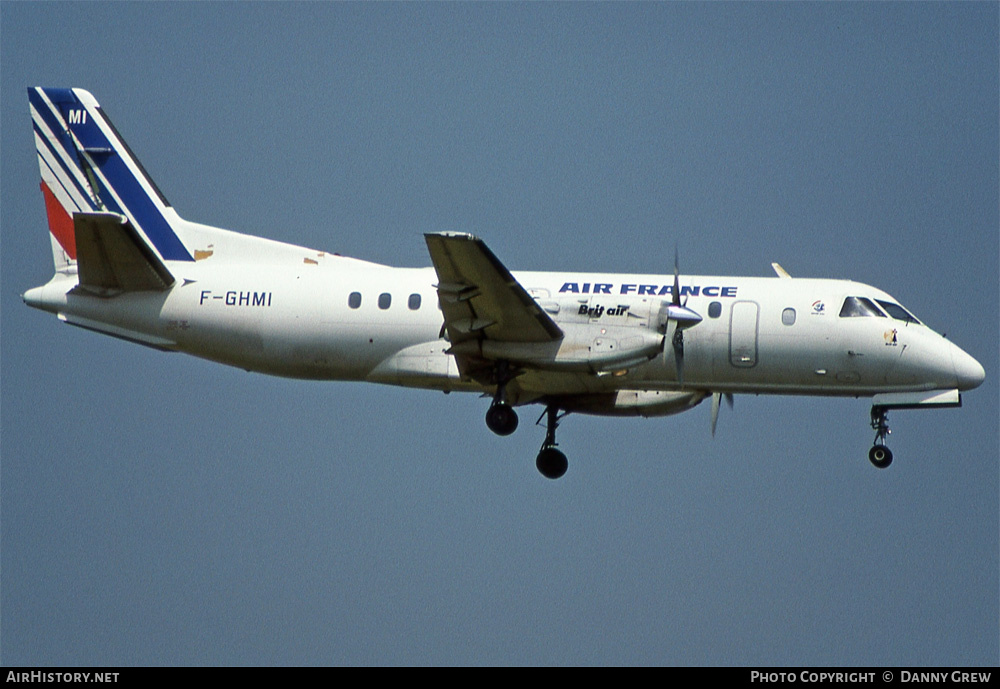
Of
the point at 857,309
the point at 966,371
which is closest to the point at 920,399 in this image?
the point at 966,371

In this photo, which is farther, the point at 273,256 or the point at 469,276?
the point at 273,256

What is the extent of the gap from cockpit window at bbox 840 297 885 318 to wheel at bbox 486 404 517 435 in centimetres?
628

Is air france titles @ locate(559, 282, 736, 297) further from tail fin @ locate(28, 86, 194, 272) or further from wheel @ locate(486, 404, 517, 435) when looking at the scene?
tail fin @ locate(28, 86, 194, 272)

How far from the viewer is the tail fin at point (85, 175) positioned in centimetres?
2827

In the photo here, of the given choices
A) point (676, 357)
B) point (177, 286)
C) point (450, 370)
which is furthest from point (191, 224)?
point (676, 357)

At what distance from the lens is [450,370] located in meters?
25.6

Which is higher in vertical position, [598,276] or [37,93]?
[37,93]

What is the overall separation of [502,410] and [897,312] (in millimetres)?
7499

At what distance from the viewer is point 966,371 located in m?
24.8

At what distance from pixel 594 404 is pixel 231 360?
7184 millimetres

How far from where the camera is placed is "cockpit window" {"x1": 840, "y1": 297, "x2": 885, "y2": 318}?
2503cm
